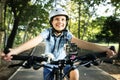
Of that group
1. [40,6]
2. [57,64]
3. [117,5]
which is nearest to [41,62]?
[57,64]

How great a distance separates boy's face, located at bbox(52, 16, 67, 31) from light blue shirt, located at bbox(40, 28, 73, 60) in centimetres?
10

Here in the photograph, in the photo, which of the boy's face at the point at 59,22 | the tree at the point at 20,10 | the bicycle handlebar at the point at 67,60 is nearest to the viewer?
the bicycle handlebar at the point at 67,60

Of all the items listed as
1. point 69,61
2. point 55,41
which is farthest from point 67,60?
point 55,41

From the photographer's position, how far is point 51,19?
4391mm

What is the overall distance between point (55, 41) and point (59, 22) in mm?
242

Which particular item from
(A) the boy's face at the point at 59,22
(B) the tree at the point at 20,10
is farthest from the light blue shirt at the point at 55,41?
(B) the tree at the point at 20,10

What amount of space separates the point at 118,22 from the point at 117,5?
929 cm

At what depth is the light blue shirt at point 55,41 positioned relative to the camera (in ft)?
14.5

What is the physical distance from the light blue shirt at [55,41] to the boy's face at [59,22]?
0.10 meters

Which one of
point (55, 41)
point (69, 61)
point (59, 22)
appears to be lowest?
point (69, 61)

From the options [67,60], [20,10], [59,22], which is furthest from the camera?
[20,10]

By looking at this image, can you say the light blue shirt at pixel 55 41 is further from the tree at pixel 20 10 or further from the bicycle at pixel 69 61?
the tree at pixel 20 10

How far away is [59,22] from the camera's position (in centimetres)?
436

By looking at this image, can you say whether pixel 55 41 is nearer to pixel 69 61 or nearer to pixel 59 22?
pixel 59 22
